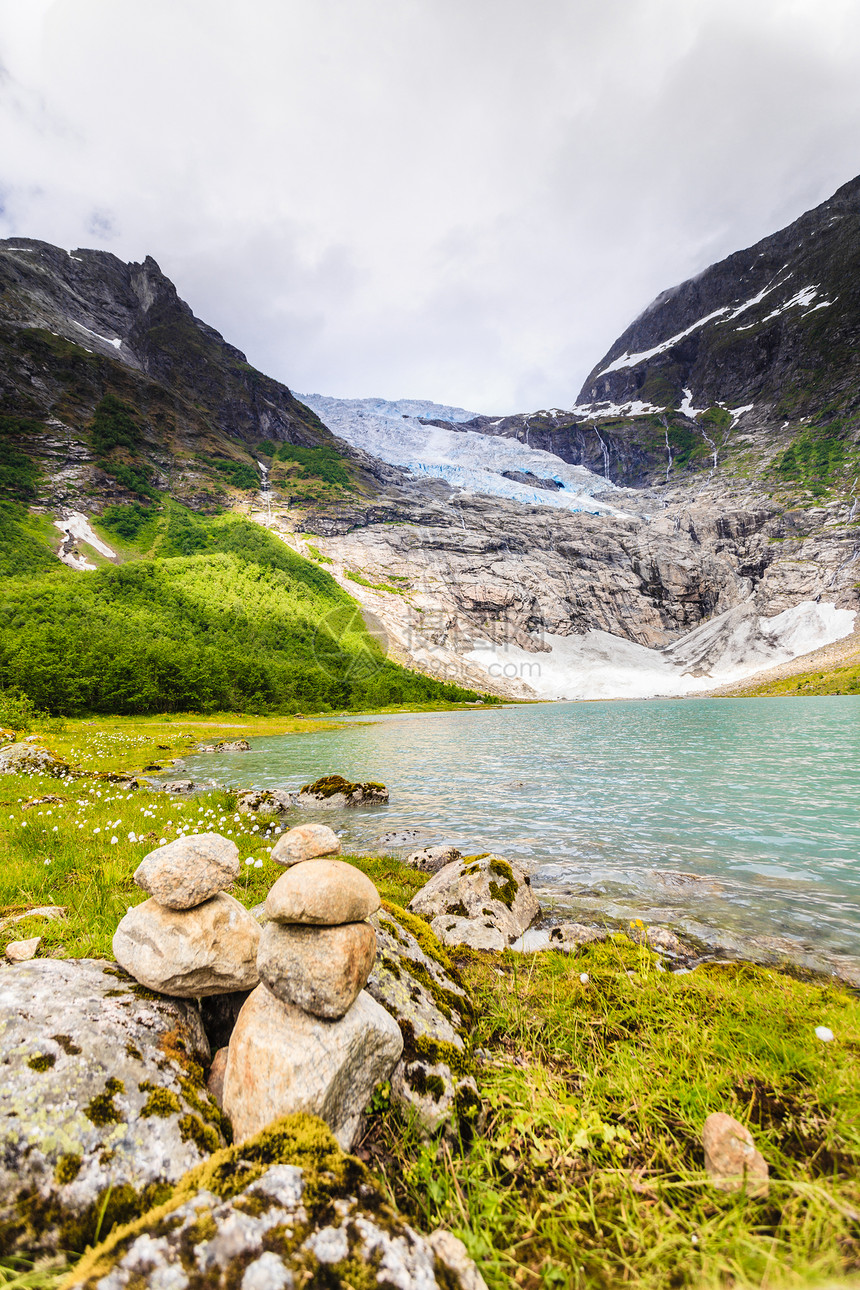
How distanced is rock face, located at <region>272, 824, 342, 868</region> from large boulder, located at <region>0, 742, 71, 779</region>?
2191cm

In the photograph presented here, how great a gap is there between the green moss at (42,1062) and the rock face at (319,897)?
63.3 inches

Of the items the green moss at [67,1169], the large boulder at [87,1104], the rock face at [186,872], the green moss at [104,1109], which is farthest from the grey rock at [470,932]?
the green moss at [67,1169]

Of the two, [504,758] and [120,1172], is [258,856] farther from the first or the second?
[504,758]

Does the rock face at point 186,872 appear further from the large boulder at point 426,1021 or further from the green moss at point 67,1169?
the green moss at point 67,1169

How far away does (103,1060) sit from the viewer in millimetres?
3414

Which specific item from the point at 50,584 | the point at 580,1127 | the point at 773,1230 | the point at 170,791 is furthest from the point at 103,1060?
the point at 50,584

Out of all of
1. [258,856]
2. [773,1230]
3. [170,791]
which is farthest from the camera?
[170,791]

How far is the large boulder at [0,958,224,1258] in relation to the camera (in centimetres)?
253

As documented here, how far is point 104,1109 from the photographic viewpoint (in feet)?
10.3

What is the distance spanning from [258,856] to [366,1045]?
380 inches

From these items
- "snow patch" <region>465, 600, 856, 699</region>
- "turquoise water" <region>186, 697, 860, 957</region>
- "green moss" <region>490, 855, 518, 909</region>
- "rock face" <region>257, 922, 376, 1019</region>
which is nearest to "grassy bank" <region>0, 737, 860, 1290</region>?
"rock face" <region>257, 922, 376, 1019</region>

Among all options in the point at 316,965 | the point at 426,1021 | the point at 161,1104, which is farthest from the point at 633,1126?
the point at 161,1104

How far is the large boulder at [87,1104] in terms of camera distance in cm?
253

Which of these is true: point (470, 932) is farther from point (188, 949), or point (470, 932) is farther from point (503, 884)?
point (188, 949)
